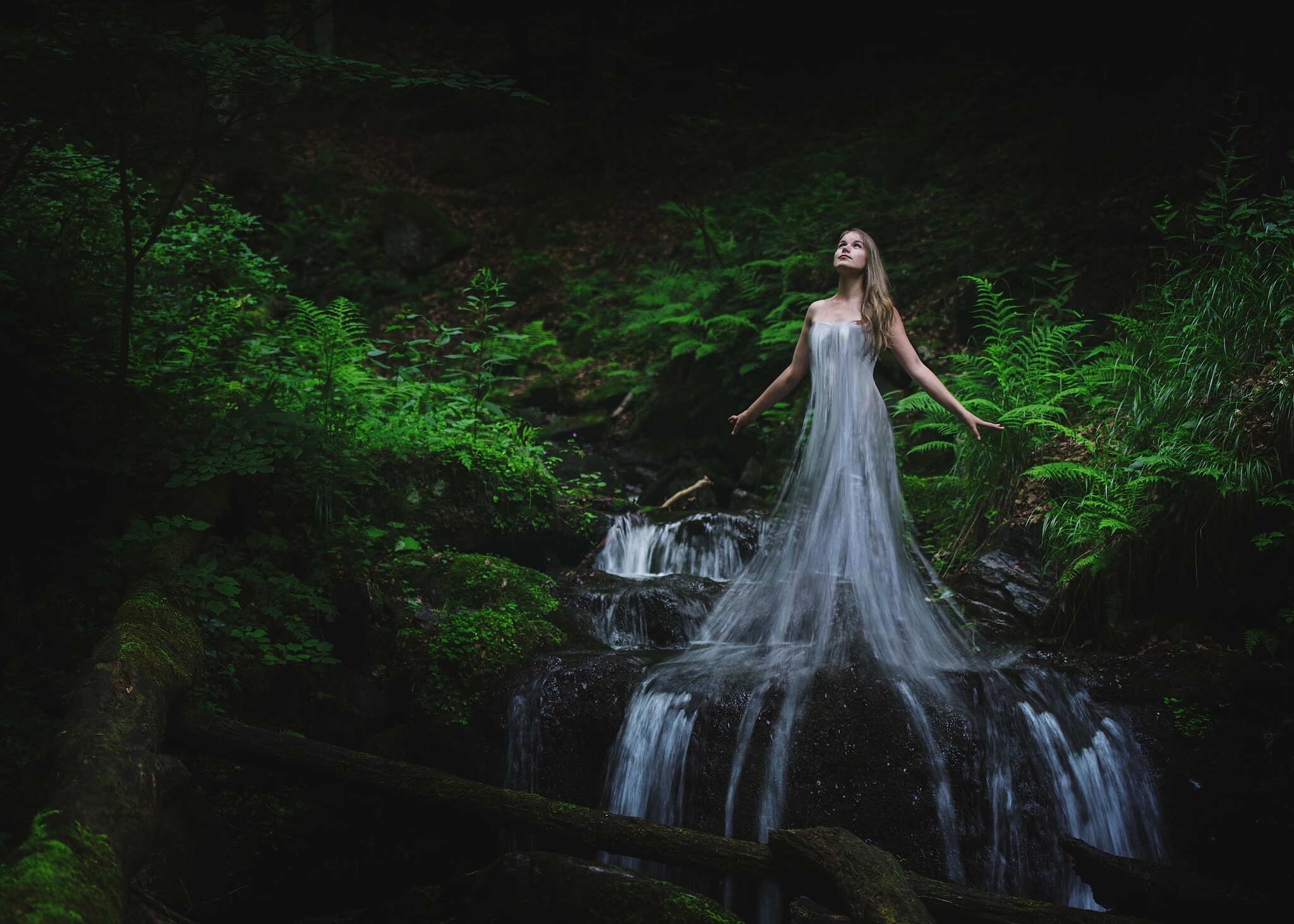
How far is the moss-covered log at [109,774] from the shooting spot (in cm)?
190

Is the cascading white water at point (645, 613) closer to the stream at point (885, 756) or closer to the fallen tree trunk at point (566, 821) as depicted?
the stream at point (885, 756)

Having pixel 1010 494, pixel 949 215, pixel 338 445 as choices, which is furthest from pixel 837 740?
pixel 949 215

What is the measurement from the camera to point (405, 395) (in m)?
7.18

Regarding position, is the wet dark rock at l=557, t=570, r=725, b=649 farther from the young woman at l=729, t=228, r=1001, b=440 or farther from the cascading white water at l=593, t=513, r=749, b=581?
the young woman at l=729, t=228, r=1001, b=440

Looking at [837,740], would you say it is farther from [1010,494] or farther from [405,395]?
[405,395]

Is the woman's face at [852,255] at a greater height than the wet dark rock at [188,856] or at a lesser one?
greater

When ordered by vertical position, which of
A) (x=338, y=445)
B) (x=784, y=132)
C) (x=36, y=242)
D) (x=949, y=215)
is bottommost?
(x=338, y=445)

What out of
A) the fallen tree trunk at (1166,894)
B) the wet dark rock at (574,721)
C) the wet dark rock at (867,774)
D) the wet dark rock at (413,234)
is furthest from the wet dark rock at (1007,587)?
Answer: the wet dark rock at (413,234)

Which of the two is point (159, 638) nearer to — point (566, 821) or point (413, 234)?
point (566, 821)

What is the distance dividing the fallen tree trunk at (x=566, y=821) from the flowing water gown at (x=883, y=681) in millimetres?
906

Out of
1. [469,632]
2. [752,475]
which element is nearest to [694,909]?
[469,632]

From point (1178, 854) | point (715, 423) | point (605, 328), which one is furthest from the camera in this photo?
point (605, 328)

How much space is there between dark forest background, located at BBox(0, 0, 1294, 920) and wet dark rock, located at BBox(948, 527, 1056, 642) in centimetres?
17

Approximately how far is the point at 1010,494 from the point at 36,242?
7.32 m
